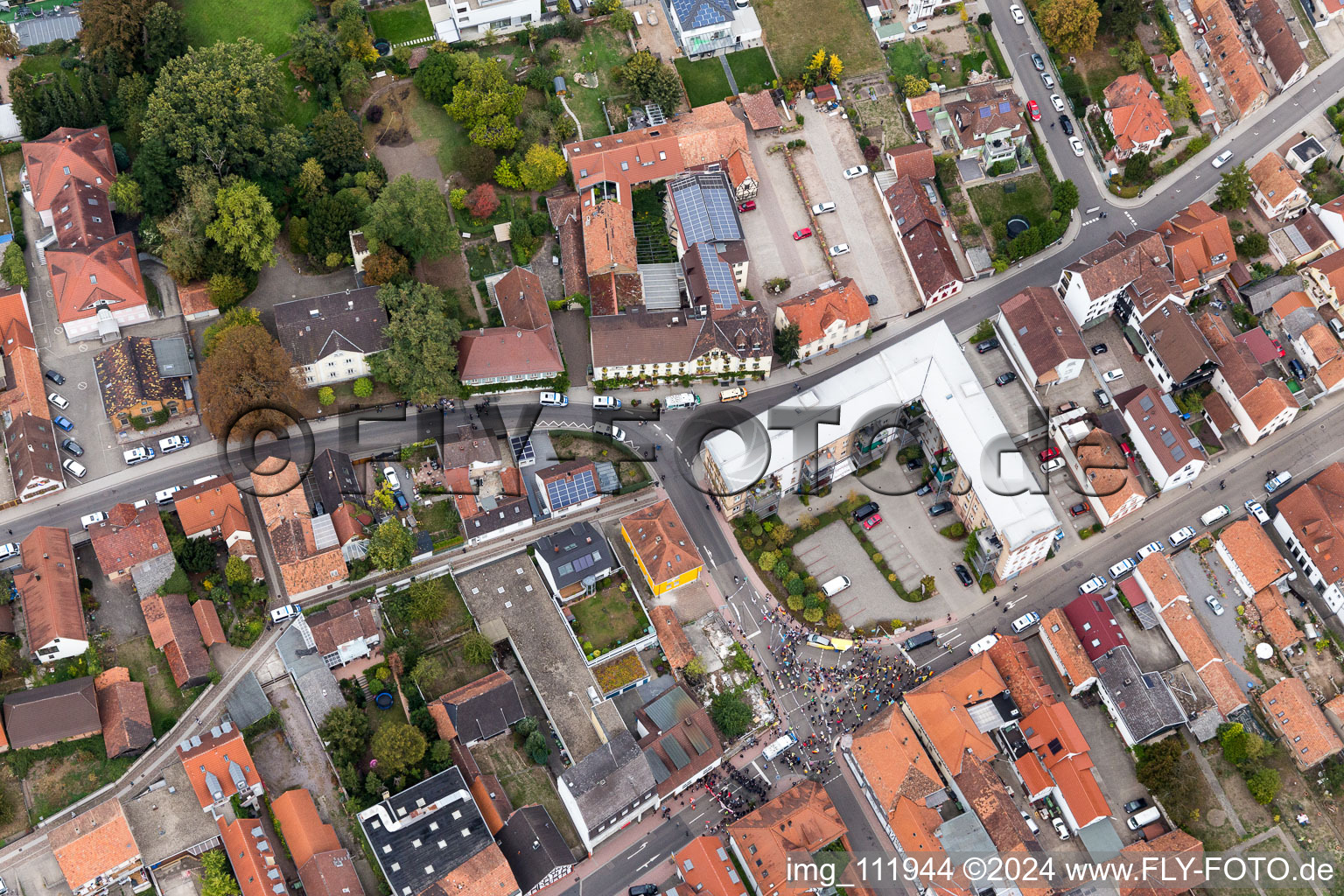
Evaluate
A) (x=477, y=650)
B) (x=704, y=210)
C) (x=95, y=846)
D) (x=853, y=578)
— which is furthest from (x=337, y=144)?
(x=95, y=846)

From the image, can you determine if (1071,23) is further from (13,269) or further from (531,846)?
(13,269)

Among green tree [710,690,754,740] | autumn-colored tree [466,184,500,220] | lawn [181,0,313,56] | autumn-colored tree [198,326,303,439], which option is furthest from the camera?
lawn [181,0,313,56]

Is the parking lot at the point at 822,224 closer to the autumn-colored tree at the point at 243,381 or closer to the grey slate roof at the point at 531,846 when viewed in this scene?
the autumn-colored tree at the point at 243,381

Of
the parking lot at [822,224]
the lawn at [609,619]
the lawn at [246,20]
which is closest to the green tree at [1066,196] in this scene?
the parking lot at [822,224]

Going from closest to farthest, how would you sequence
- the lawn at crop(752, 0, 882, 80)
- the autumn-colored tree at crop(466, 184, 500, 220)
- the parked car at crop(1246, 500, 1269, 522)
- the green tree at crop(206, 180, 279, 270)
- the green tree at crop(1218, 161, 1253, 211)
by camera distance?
the parked car at crop(1246, 500, 1269, 522)
the green tree at crop(206, 180, 279, 270)
the autumn-colored tree at crop(466, 184, 500, 220)
the green tree at crop(1218, 161, 1253, 211)
the lawn at crop(752, 0, 882, 80)

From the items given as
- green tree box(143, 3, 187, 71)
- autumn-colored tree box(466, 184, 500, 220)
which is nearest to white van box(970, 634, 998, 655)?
autumn-colored tree box(466, 184, 500, 220)

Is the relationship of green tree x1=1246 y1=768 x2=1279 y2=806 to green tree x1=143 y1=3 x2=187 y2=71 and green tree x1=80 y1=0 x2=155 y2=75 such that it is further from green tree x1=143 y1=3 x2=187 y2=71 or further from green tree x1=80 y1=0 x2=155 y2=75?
green tree x1=80 y1=0 x2=155 y2=75
